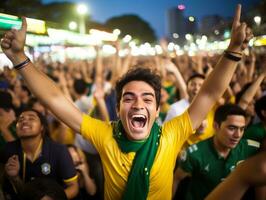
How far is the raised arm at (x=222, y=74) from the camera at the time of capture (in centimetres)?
223

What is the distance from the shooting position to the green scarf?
2049 millimetres

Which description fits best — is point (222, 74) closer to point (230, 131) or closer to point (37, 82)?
point (230, 131)

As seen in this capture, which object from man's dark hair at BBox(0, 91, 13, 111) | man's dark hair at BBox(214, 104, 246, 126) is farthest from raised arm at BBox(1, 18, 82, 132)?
man's dark hair at BBox(0, 91, 13, 111)

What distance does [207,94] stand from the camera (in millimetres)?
2324

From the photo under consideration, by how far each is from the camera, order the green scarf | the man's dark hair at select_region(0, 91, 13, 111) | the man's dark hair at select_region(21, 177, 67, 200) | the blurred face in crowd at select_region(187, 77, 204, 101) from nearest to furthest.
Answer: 1. the green scarf
2. the man's dark hair at select_region(21, 177, 67, 200)
3. the man's dark hair at select_region(0, 91, 13, 111)
4. the blurred face in crowd at select_region(187, 77, 204, 101)

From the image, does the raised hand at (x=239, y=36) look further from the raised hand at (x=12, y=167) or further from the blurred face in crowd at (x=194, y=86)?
the blurred face in crowd at (x=194, y=86)

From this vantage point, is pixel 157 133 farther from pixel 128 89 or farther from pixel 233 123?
pixel 233 123

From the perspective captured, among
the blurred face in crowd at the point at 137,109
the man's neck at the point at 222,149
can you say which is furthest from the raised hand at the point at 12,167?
the man's neck at the point at 222,149

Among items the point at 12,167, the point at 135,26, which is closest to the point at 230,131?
the point at 12,167

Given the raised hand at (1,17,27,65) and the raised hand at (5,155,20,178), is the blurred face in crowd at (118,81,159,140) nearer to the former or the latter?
the raised hand at (1,17,27,65)

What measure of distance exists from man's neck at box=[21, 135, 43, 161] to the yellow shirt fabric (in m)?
1.11

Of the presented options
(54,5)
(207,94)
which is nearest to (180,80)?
(207,94)

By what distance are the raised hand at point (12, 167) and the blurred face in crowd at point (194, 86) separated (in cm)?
255

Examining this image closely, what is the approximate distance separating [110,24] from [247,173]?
298 ft
